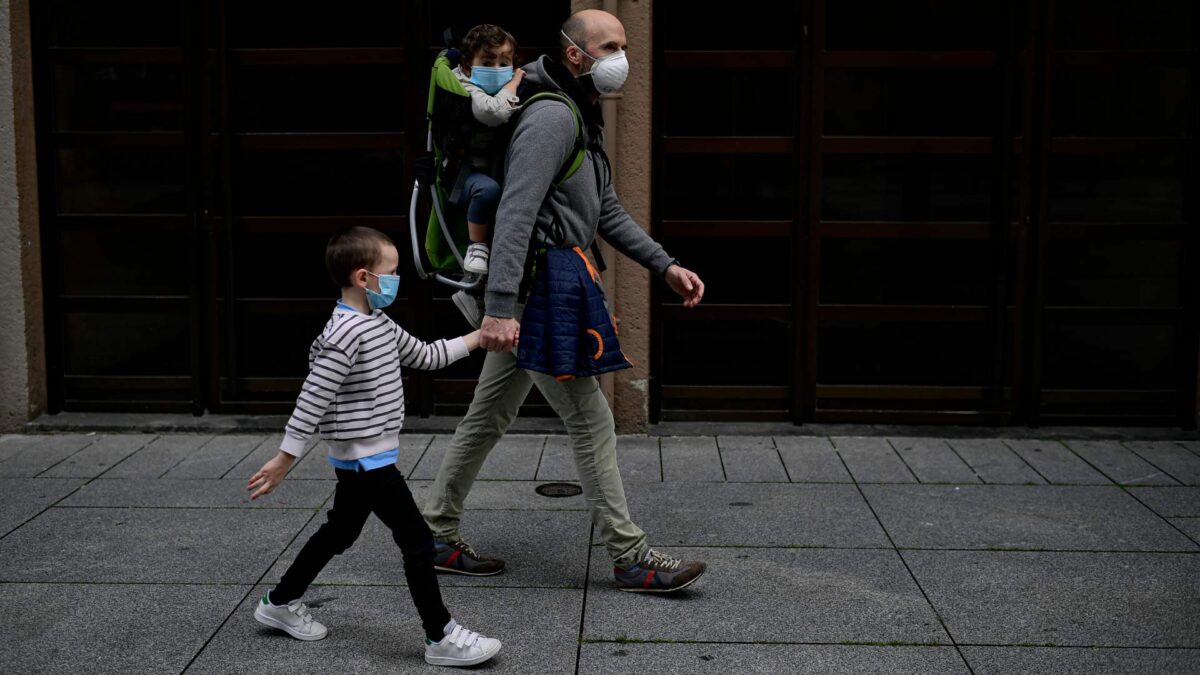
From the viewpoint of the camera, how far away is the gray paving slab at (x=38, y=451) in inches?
248

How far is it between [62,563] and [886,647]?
3086 millimetres

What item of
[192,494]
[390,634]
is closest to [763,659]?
[390,634]

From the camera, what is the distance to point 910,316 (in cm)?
710

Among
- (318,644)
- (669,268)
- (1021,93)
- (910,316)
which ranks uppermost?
(1021,93)

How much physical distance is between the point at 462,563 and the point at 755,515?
142cm

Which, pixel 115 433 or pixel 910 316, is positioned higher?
pixel 910 316

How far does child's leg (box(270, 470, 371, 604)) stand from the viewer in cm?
398

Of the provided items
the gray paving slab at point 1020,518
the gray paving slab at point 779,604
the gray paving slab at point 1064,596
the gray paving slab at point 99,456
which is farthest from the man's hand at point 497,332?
the gray paving slab at point 99,456

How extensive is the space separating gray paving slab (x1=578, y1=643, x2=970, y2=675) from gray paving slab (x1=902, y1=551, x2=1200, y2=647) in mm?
265

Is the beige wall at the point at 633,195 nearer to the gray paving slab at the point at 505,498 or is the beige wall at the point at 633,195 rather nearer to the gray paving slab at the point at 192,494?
the gray paving slab at the point at 505,498

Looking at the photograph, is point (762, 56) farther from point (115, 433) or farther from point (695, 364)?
point (115, 433)

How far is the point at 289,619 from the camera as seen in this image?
13.6ft

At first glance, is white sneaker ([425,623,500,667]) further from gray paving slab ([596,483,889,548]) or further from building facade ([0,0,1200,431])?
building facade ([0,0,1200,431])

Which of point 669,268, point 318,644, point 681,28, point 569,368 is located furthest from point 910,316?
point 318,644
